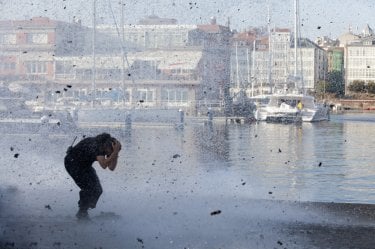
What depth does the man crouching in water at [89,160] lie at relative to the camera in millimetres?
9805

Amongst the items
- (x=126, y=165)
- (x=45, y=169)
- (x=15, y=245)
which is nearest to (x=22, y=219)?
(x=15, y=245)

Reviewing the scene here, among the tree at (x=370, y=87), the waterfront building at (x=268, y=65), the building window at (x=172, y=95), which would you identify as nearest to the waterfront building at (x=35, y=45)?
the building window at (x=172, y=95)

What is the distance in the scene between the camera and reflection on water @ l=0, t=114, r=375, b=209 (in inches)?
644

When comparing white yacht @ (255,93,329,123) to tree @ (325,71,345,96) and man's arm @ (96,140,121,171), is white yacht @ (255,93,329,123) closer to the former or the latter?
man's arm @ (96,140,121,171)

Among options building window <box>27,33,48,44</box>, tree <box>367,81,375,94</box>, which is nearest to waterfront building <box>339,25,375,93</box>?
tree <box>367,81,375,94</box>

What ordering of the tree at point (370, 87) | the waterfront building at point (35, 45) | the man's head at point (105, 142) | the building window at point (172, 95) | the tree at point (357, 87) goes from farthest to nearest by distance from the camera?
1. the tree at point (357, 87)
2. the tree at point (370, 87)
3. the building window at point (172, 95)
4. the waterfront building at point (35, 45)
5. the man's head at point (105, 142)

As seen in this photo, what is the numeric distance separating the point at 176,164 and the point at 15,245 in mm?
16439

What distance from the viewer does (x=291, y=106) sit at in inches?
2886

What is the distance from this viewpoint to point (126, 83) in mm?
22797

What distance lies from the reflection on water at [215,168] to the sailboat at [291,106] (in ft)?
93.2

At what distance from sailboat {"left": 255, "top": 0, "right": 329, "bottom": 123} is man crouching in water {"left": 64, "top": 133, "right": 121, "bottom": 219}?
195 feet

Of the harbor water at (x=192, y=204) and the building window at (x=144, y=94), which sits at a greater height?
the building window at (x=144, y=94)

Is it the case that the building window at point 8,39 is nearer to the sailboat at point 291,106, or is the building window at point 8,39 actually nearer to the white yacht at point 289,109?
the sailboat at point 291,106

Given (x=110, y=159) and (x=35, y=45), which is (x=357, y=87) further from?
(x=110, y=159)
